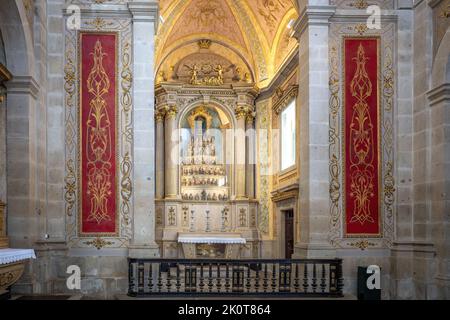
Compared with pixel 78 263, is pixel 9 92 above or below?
above

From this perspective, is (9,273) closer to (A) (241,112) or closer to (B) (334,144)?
(B) (334,144)

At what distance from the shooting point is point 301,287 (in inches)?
459

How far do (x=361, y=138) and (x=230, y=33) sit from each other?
8622 mm

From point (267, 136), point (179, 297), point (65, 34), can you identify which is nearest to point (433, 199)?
point (179, 297)

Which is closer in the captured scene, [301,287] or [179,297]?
[179,297]

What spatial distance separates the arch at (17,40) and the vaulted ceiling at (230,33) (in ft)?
25.5

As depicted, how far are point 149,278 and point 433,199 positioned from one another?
497cm

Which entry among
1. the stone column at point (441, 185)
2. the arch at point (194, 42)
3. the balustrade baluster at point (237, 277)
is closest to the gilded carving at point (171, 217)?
the arch at point (194, 42)

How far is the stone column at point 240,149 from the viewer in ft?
61.9

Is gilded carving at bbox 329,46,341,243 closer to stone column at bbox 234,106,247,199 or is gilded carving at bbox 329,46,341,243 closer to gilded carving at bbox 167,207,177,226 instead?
stone column at bbox 234,106,247,199

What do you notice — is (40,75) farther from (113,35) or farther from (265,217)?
(265,217)

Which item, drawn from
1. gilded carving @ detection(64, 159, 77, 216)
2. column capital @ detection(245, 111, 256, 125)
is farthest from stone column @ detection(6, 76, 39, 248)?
column capital @ detection(245, 111, 256, 125)

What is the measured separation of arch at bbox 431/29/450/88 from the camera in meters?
10.4

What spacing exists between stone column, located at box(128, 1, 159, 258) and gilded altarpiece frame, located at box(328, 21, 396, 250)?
3273mm
